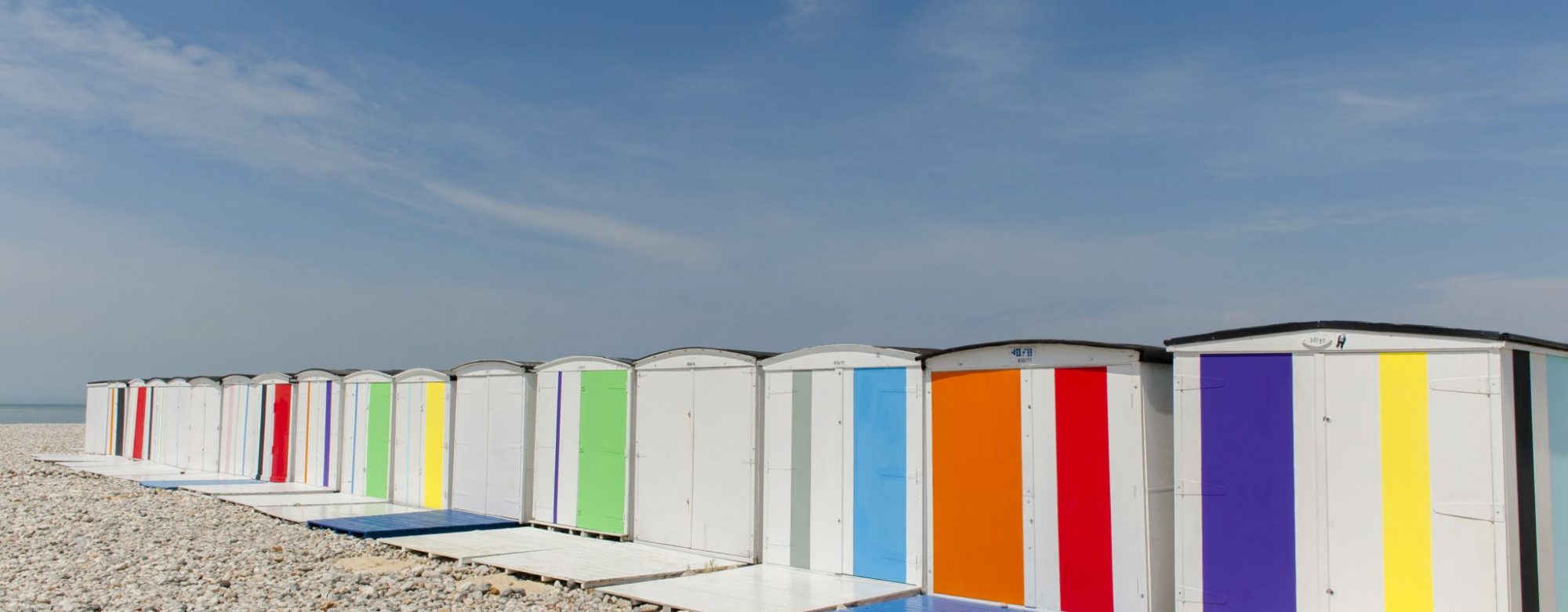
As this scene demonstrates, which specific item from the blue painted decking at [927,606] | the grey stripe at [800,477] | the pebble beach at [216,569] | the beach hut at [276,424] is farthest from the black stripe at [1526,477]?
the beach hut at [276,424]

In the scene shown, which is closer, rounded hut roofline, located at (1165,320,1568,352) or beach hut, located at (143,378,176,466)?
rounded hut roofline, located at (1165,320,1568,352)

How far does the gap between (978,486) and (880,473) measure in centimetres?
100

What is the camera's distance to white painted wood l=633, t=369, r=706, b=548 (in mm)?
10922

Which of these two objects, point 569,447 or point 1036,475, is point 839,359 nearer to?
point 1036,475

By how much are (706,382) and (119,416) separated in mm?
21244

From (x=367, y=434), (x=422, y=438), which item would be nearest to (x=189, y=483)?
(x=367, y=434)

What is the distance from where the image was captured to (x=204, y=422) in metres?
21.6

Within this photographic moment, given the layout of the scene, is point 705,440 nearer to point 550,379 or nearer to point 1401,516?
point 550,379

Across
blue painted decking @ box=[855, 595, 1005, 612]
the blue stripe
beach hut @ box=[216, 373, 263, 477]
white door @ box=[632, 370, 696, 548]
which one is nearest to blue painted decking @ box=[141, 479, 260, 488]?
beach hut @ box=[216, 373, 263, 477]

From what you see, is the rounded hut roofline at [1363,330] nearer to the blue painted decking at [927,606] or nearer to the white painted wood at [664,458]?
the blue painted decking at [927,606]

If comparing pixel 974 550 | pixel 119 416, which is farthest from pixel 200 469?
pixel 974 550

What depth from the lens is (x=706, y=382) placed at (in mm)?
10781

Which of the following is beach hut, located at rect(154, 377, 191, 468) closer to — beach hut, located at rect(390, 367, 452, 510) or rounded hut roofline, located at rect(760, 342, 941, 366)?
beach hut, located at rect(390, 367, 452, 510)

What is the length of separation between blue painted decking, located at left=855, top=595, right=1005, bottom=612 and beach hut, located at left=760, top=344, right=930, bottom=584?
0.46 meters
